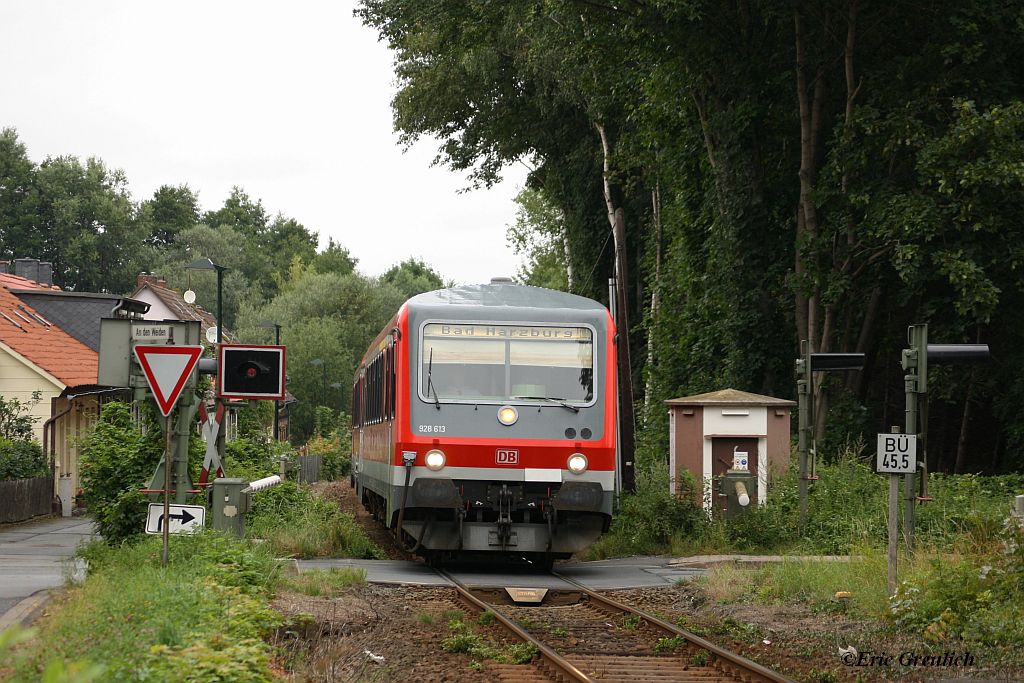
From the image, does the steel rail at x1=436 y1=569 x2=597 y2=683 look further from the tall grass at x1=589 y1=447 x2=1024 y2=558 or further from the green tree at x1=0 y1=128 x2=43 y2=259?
the green tree at x1=0 y1=128 x2=43 y2=259

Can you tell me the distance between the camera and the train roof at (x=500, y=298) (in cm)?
1650

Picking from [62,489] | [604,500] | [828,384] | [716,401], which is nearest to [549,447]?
[604,500]

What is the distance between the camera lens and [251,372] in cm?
1448

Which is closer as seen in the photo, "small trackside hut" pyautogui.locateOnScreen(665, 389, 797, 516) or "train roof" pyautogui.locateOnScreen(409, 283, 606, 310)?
"train roof" pyautogui.locateOnScreen(409, 283, 606, 310)

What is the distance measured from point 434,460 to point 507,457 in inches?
33.8

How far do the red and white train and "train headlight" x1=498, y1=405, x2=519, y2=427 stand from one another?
0.05 feet

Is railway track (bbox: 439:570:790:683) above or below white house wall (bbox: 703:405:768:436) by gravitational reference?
below

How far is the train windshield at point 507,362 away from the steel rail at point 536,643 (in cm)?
247

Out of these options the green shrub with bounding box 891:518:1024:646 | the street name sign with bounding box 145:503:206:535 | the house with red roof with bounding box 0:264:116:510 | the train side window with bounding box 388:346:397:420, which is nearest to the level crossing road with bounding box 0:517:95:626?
the street name sign with bounding box 145:503:206:535

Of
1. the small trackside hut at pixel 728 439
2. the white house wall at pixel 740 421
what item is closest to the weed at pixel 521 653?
the small trackside hut at pixel 728 439

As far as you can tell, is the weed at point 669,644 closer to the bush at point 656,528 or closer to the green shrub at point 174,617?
the green shrub at point 174,617

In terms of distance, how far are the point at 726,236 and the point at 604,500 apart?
15263 mm

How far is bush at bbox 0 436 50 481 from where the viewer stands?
29438 mm

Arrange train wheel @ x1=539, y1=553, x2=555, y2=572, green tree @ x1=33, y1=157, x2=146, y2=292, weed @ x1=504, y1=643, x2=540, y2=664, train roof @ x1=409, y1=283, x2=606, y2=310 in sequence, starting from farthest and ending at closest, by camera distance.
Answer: green tree @ x1=33, y1=157, x2=146, y2=292, train wheel @ x1=539, y1=553, x2=555, y2=572, train roof @ x1=409, y1=283, x2=606, y2=310, weed @ x1=504, y1=643, x2=540, y2=664
